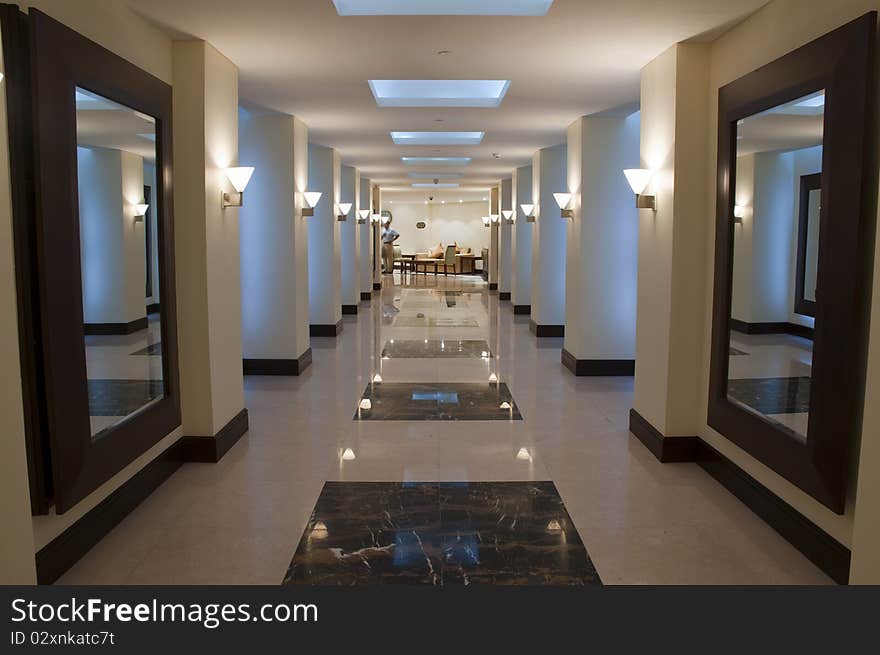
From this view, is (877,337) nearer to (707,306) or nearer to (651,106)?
(707,306)

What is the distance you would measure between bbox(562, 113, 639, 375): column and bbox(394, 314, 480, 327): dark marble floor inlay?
5065 mm

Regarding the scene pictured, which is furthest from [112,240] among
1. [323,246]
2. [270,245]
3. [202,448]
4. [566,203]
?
[323,246]

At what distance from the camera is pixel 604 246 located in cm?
983

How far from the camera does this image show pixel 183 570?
414 centimetres

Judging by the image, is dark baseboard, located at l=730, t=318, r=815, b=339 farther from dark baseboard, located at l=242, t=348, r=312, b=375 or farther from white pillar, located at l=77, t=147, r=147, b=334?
dark baseboard, located at l=242, t=348, r=312, b=375

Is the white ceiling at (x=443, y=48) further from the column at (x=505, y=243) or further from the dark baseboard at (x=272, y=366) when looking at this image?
the column at (x=505, y=243)

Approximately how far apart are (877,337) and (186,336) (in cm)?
482

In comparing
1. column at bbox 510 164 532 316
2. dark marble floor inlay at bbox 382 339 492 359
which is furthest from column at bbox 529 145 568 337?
column at bbox 510 164 532 316

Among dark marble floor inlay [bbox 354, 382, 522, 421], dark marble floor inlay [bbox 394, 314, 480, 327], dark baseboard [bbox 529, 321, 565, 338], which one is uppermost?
dark baseboard [bbox 529, 321, 565, 338]

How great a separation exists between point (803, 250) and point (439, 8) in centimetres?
295

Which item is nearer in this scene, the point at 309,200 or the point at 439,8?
the point at 439,8

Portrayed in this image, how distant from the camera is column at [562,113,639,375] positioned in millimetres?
9758

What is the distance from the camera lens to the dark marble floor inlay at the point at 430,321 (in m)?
14.8

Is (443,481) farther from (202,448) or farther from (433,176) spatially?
(433,176)
